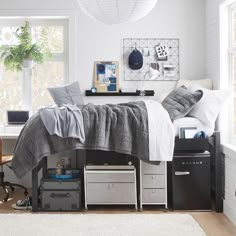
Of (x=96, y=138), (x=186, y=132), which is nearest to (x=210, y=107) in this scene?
(x=186, y=132)

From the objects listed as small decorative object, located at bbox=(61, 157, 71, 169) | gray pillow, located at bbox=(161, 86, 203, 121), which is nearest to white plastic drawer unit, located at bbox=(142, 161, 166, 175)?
gray pillow, located at bbox=(161, 86, 203, 121)

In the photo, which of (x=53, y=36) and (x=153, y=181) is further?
(x=53, y=36)

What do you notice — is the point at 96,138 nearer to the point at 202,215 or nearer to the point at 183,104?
the point at 183,104

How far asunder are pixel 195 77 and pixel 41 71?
74.6 inches

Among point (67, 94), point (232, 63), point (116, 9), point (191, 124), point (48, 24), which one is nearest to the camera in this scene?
point (116, 9)

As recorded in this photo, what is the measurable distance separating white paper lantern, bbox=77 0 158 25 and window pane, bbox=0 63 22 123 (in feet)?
9.19

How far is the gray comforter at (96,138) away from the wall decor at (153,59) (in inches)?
49.2

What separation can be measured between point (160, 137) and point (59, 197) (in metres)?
1.14

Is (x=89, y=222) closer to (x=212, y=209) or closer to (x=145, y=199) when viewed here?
(x=145, y=199)

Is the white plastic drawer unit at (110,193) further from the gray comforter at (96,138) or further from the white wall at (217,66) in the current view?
the white wall at (217,66)

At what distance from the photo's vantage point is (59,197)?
14.3 ft

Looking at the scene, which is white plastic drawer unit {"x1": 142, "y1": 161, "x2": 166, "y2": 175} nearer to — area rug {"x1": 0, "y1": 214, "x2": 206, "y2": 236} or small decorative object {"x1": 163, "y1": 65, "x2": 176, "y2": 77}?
area rug {"x1": 0, "y1": 214, "x2": 206, "y2": 236}

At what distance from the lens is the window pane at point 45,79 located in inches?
221

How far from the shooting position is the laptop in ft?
17.3
